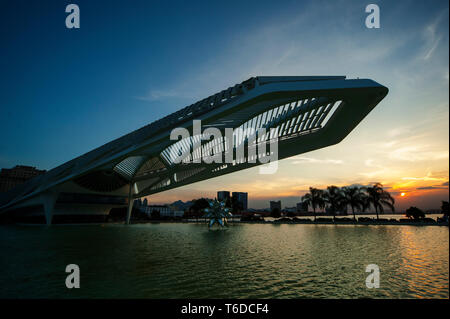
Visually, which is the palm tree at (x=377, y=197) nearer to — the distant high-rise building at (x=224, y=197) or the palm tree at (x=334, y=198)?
the palm tree at (x=334, y=198)

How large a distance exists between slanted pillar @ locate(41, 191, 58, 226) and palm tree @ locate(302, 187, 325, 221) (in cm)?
4374

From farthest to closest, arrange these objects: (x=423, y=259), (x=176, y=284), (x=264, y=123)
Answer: (x=264, y=123) → (x=423, y=259) → (x=176, y=284)

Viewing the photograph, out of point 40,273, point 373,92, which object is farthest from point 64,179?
point 373,92

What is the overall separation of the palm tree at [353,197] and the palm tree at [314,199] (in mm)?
4680

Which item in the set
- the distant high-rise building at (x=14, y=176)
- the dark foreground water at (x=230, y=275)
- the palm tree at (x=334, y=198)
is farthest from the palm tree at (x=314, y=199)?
the distant high-rise building at (x=14, y=176)

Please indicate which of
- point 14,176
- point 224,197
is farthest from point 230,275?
point 14,176

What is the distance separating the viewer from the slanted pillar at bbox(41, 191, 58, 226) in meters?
36.1

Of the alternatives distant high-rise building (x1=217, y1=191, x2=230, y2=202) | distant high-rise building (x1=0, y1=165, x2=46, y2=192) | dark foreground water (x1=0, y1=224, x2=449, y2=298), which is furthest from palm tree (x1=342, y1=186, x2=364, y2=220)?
distant high-rise building (x1=0, y1=165, x2=46, y2=192)

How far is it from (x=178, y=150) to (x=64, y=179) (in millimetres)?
15878

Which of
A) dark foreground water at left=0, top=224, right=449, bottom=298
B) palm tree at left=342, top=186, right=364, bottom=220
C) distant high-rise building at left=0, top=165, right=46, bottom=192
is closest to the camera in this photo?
dark foreground water at left=0, top=224, right=449, bottom=298

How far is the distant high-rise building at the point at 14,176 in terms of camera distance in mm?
116250

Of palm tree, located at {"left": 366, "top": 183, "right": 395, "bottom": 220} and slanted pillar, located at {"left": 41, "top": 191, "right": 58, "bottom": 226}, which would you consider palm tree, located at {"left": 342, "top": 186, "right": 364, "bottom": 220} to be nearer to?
palm tree, located at {"left": 366, "top": 183, "right": 395, "bottom": 220}
